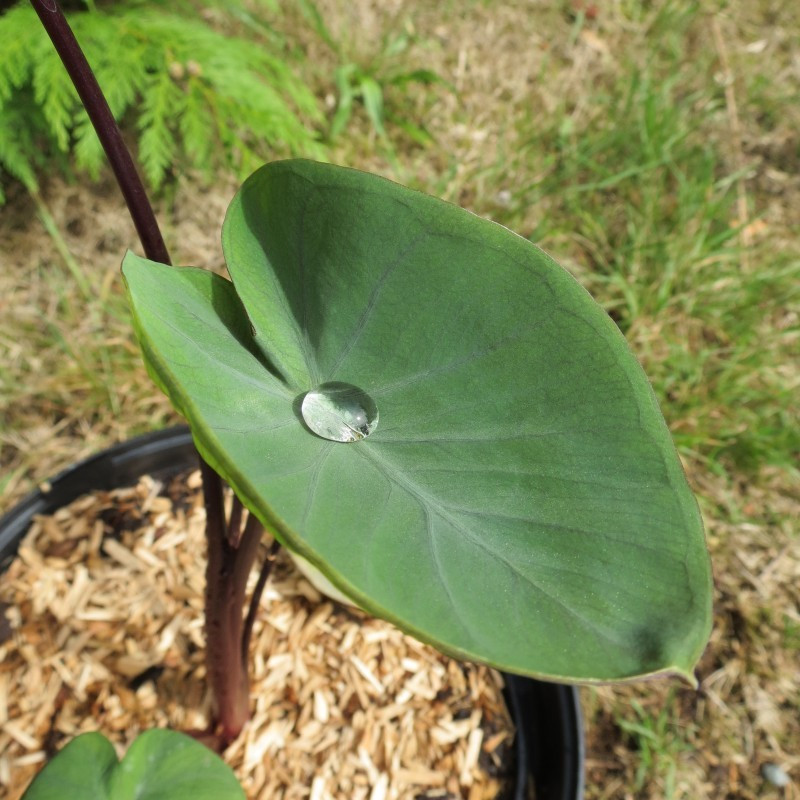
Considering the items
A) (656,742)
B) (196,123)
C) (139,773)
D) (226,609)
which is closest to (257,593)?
(226,609)

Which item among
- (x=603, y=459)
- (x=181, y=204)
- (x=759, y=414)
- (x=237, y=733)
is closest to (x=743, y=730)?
(x=759, y=414)

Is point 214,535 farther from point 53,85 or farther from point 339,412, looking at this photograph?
point 53,85

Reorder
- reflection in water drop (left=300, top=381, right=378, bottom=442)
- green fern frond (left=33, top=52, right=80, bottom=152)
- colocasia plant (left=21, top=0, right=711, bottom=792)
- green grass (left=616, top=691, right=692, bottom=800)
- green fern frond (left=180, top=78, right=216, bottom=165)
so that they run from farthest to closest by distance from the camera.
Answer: green fern frond (left=180, top=78, right=216, bottom=165), green fern frond (left=33, top=52, right=80, bottom=152), green grass (left=616, top=691, right=692, bottom=800), reflection in water drop (left=300, top=381, right=378, bottom=442), colocasia plant (left=21, top=0, right=711, bottom=792)

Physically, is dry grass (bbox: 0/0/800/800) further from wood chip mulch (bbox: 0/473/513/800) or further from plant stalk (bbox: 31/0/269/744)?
plant stalk (bbox: 31/0/269/744)

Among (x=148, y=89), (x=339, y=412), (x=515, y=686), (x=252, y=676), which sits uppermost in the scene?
(x=148, y=89)

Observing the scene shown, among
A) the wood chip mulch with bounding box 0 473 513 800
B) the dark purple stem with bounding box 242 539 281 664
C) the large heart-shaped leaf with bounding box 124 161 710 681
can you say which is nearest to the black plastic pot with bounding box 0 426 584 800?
the wood chip mulch with bounding box 0 473 513 800

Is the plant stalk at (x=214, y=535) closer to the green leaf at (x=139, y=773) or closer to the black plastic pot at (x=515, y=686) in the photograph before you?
the green leaf at (x=139, y=773)

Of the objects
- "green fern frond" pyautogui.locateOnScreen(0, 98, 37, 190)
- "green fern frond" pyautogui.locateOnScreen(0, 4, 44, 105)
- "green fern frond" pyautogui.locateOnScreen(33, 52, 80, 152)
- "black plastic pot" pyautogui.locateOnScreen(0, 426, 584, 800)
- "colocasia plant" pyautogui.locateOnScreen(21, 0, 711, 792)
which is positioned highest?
"green fern frond" pyautogui.locateOnScreen(0, 4, 44, 105)

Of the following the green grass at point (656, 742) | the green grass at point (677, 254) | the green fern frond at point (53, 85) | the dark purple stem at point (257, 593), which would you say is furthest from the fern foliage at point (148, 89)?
the green grass at point (656, 742)
